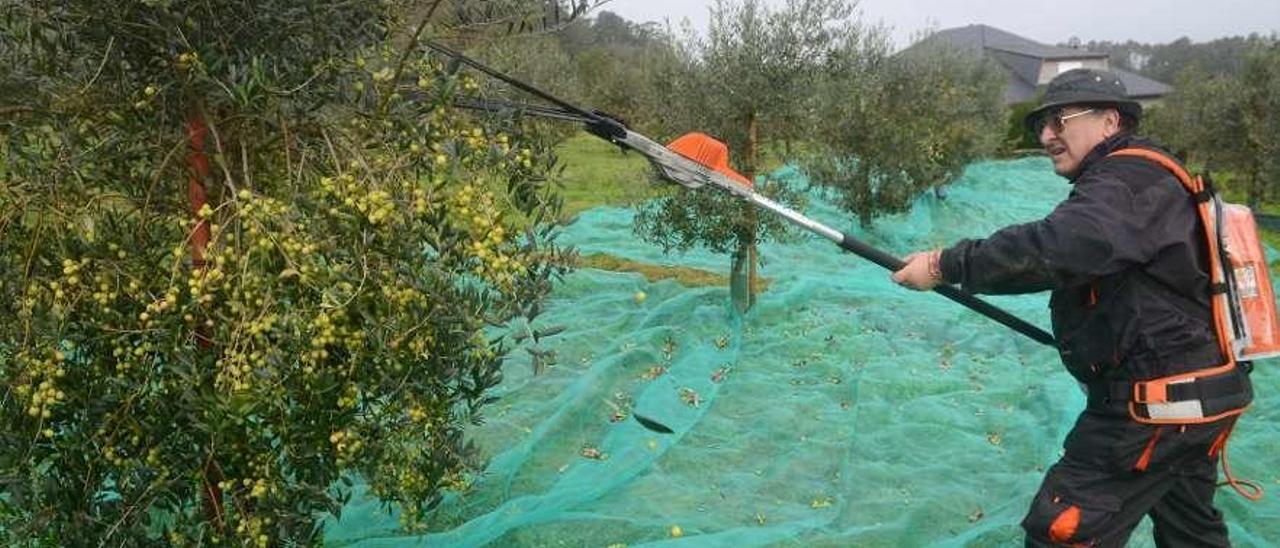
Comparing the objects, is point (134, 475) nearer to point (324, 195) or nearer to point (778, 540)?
point (324, 195)

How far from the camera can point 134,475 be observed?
3307mm

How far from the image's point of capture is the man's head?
433cm

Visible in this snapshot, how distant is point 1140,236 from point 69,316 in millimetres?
3849

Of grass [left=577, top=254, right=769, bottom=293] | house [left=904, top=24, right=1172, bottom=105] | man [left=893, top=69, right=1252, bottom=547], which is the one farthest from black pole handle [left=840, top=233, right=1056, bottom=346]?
house [left=904, top=24, right=1172, bottom=105]

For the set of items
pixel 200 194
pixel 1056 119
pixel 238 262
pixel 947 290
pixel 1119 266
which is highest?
pixel 1056 119

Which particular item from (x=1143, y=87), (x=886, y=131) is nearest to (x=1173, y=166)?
(x=886, y=131)

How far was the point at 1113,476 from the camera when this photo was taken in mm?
4301

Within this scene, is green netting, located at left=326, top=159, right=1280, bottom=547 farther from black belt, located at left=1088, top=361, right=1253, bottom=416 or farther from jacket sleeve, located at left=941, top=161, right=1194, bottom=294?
jacket sleeve, located at left=941, top=161, right=1194, bottom=294

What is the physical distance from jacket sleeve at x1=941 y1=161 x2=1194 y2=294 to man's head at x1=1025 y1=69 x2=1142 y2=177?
10.9 inches

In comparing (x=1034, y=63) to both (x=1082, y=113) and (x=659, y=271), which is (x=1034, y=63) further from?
(x=1082, y=113)

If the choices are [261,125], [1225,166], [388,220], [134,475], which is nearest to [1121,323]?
[388,220]

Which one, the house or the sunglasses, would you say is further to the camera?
the house

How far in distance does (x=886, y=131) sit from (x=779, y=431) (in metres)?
9.75

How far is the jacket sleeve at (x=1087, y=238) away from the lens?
12.9 ft
